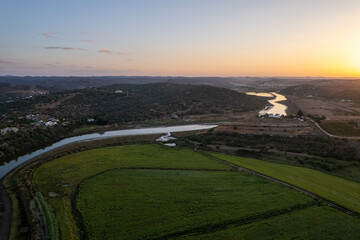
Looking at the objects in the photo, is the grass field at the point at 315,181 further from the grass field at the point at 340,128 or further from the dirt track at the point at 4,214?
the dirt track at the point at 4,214

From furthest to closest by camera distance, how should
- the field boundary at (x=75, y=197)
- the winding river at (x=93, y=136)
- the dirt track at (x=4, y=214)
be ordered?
the winding river at (x=93, y=136) < the dirt track at (x=4, y=214) < the field boundary at (x=75, y=197)

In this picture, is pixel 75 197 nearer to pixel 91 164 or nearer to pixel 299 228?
pixel 91 164

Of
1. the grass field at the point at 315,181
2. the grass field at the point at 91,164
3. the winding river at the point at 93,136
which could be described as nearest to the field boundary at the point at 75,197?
the grass field at the point at 91,164

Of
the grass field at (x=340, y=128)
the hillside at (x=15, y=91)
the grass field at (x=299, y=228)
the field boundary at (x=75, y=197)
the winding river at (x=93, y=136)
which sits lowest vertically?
the winding river at (x=93, y=136)

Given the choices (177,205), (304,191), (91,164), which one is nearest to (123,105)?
(91,164)

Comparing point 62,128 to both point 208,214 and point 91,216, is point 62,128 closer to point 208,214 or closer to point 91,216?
point 91,216

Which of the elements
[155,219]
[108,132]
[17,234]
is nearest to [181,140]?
[108,132]
